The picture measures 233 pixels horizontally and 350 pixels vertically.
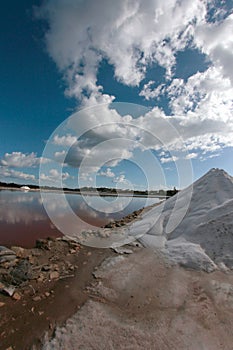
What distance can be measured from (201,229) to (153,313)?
399 cm

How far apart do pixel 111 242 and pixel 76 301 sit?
3763 millimetres

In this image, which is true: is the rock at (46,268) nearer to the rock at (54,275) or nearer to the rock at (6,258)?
the rock at (54,275)

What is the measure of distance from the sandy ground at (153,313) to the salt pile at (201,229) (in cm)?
66

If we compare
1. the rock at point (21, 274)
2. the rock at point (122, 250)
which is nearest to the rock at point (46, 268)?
the rock at point (21, 274)

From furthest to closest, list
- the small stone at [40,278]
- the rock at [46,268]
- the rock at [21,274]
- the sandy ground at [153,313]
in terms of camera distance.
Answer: the rock at [46,268] < the small stone at [40,278] < the rock at [21,274] < the sandy ground at [153,313]

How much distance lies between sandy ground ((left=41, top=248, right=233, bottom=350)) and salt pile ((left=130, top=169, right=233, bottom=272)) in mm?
662

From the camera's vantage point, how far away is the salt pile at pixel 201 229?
17.2 feet

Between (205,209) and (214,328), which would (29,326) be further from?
(205,209)

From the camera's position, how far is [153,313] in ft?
10.7

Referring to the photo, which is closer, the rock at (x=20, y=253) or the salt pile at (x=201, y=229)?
the salt pile at (x=201, y=229)

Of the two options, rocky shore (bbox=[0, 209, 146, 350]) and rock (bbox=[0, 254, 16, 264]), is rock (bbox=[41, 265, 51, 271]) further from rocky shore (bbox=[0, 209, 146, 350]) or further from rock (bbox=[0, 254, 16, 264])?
rock (bbox=[0, 254, 16, 264])

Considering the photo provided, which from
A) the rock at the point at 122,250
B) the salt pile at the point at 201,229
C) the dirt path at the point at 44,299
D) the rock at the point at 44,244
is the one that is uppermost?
the salt pile at the point at 201,229

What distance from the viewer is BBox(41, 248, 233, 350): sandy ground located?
2.68m

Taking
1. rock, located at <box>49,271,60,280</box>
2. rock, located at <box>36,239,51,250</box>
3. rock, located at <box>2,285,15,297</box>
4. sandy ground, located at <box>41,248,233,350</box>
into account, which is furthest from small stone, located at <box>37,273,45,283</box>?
rock, located at <box>36,239,51,250</box>
